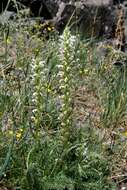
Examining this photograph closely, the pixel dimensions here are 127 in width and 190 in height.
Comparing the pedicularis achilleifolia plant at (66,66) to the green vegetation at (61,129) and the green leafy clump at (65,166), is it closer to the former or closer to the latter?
the green vegetation at (61,129)

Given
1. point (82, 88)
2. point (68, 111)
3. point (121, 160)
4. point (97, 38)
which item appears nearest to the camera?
point (68, 111)

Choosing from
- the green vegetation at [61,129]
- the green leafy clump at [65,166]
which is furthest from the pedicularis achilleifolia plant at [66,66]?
the green leafy clump at [65,166]

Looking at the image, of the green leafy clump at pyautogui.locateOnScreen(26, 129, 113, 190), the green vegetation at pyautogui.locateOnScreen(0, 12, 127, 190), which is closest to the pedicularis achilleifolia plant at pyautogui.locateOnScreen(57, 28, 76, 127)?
the green vegetation at pyautogui.locateOnScreen(0, 12, 127, 190)

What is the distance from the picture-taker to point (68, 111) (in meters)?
3.65

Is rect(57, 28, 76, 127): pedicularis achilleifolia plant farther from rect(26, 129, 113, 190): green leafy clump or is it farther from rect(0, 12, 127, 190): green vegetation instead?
rect(26, 129, 113, 190): green leafy clump

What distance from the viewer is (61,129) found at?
375 centimetres

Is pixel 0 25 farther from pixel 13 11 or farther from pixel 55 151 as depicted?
pixel 55 151

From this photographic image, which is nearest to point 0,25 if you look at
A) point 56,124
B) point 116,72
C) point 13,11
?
point 13,11

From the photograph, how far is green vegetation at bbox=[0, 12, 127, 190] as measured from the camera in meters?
3.58

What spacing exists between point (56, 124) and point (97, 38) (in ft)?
9.17

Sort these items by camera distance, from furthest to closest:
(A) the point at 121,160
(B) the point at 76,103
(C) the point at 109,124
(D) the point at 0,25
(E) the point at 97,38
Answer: (E) the point at 97,38 → (D) the point at 0,25 → (B) the point at 76,103 → (C) the point at 109,124 → (A) the point at 121,160

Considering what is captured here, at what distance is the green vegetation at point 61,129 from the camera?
3.58m

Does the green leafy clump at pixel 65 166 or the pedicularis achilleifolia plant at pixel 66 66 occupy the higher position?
the pedicularis achilleifolia plant at pixel 66 66

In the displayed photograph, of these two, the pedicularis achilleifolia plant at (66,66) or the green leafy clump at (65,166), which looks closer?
the pedicularis achilleifolia plant at (66,66)
